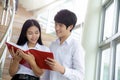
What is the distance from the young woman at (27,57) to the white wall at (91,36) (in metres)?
1.79

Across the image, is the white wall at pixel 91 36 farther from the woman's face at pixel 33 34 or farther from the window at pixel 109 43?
the woman's face at pixel 33 34

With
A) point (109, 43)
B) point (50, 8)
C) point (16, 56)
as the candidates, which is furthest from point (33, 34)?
point (50, 8)

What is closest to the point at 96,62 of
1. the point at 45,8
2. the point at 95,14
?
the point at 95,14

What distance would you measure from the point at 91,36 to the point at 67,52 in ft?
6.33

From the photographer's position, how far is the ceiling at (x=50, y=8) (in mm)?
4084

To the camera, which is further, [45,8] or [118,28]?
[45,8]

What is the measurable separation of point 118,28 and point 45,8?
375 centimetres

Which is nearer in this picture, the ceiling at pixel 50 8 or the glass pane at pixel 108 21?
the glass pane at pixel 108 21

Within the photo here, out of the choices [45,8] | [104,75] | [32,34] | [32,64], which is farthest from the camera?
[45,8]

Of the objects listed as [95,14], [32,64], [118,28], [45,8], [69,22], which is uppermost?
[45,8]

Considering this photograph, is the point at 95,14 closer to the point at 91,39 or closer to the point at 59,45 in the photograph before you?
the point at 91,39

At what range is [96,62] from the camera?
334cm

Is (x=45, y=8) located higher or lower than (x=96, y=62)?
higher

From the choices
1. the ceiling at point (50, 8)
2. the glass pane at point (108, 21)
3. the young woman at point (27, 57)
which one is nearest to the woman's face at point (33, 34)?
the young woman at point (27, 57)
